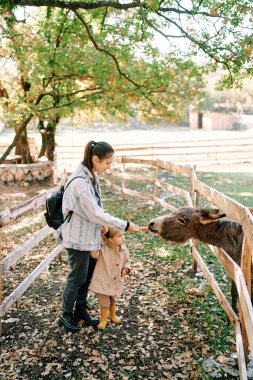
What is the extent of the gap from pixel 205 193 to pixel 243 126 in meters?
39.4

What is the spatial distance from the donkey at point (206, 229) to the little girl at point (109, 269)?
2.03ft

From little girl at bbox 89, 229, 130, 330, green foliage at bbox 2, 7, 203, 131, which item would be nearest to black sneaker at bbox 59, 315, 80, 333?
little girl at bbox 89, 229, 130, 330

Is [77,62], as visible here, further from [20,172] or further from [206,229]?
[206,229]

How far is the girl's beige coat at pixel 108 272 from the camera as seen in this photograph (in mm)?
3938

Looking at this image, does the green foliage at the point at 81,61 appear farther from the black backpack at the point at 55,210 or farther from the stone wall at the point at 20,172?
the black backpack at the point at 55,210

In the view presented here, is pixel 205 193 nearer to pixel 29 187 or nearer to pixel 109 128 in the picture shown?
pixel 29 187

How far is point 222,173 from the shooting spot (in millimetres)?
17891

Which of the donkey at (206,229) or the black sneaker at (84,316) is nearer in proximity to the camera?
the donkey at (206,229)

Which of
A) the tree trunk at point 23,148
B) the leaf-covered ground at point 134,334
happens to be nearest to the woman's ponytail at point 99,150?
the leaf-covered ground at point 134,334

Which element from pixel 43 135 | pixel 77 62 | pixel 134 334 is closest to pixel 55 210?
pixel 134 334

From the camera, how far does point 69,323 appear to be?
13.3 feet

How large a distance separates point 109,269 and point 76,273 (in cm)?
38

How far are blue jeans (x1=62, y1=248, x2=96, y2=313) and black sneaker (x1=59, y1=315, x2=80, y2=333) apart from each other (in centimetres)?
9

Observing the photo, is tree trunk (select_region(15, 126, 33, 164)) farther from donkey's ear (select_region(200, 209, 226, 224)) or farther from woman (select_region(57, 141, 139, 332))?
donkey's ear (select_region(200, 209, 226, 224))
